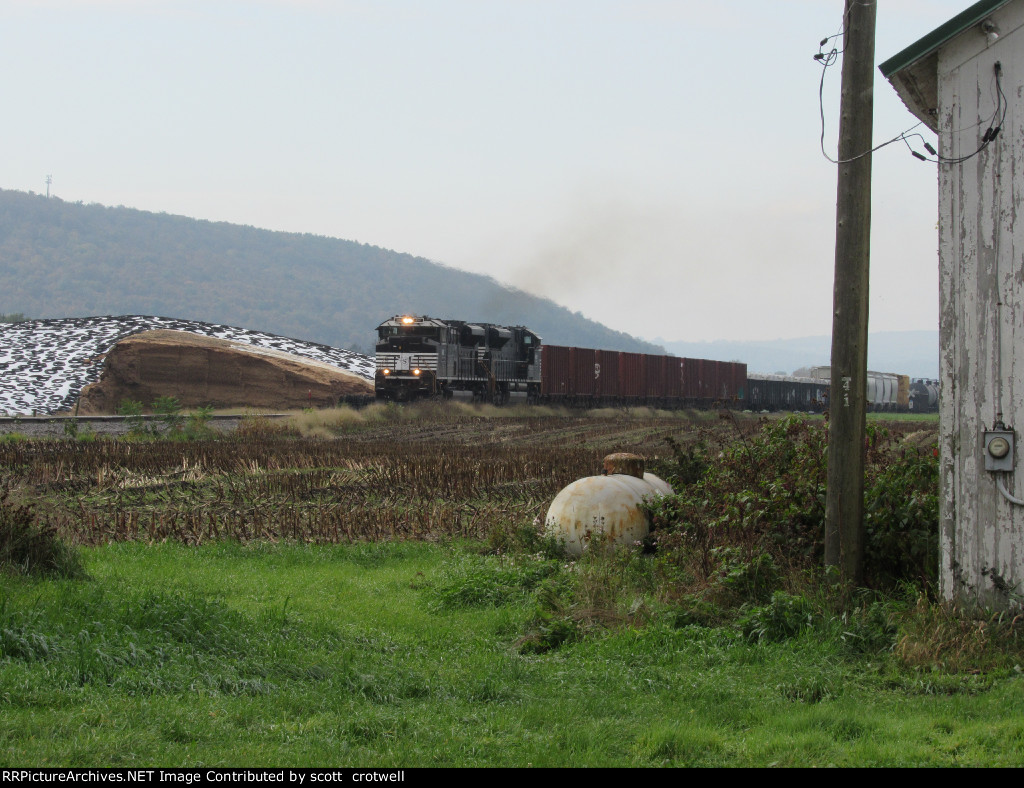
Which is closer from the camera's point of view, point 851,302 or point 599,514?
point 851,302

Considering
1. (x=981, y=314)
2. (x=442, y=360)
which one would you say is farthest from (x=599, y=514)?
(x=442, y=360)

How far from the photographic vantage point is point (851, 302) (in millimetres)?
8445

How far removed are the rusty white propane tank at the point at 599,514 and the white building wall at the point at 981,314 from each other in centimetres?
480

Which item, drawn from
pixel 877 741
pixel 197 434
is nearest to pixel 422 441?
pixel 197 434

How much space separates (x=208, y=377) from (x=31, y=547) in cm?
4343

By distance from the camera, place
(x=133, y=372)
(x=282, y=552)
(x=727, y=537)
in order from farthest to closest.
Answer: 1. (x=133, y=372)
2. (x=282, y=552)
3. (x=727, y=537)

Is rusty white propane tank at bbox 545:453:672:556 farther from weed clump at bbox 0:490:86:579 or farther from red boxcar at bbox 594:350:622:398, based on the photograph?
red boxcar at bbox 594:350:622:398

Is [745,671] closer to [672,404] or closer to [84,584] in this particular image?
[84,584]

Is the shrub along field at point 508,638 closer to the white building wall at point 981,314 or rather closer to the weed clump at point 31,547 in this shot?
the weed clump at point 31,547

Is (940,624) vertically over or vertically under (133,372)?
under

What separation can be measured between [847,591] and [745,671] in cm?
165

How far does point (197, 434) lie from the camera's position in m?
32.3

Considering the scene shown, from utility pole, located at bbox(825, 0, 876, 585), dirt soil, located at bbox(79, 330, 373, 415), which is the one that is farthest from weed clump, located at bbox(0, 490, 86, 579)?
dirt soil, located at bbox(79, 330, 373, 415)

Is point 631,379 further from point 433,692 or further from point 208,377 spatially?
point 433,692
